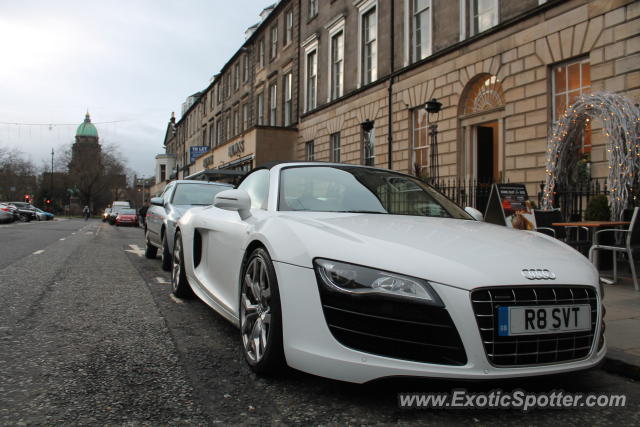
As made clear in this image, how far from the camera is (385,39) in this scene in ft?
58.3

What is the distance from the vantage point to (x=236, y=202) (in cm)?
364

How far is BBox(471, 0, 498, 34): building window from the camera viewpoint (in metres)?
13.2

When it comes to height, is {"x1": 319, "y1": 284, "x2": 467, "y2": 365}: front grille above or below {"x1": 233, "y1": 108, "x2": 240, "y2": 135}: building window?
below

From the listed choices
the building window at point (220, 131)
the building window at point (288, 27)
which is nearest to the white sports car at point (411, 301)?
the building window at point (288, 27)

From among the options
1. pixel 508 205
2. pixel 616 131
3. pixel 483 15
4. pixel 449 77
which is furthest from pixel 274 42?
pixel 616 131

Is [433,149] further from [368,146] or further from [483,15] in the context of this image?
[368,146]

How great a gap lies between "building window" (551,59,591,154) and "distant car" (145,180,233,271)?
740cm

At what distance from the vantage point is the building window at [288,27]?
26927 mm

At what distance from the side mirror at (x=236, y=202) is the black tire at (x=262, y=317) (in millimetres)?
479

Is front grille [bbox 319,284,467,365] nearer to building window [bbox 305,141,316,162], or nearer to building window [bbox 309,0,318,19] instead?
building window [bbox 305,141,316,162]

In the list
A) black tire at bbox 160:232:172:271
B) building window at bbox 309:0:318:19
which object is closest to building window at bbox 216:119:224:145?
building window at bbox 309:0:318:19

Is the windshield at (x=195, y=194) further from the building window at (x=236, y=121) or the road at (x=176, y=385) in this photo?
the building window at (x=236, y=121)

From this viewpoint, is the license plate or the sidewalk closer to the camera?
the license plate

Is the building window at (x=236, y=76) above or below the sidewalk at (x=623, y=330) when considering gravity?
above
